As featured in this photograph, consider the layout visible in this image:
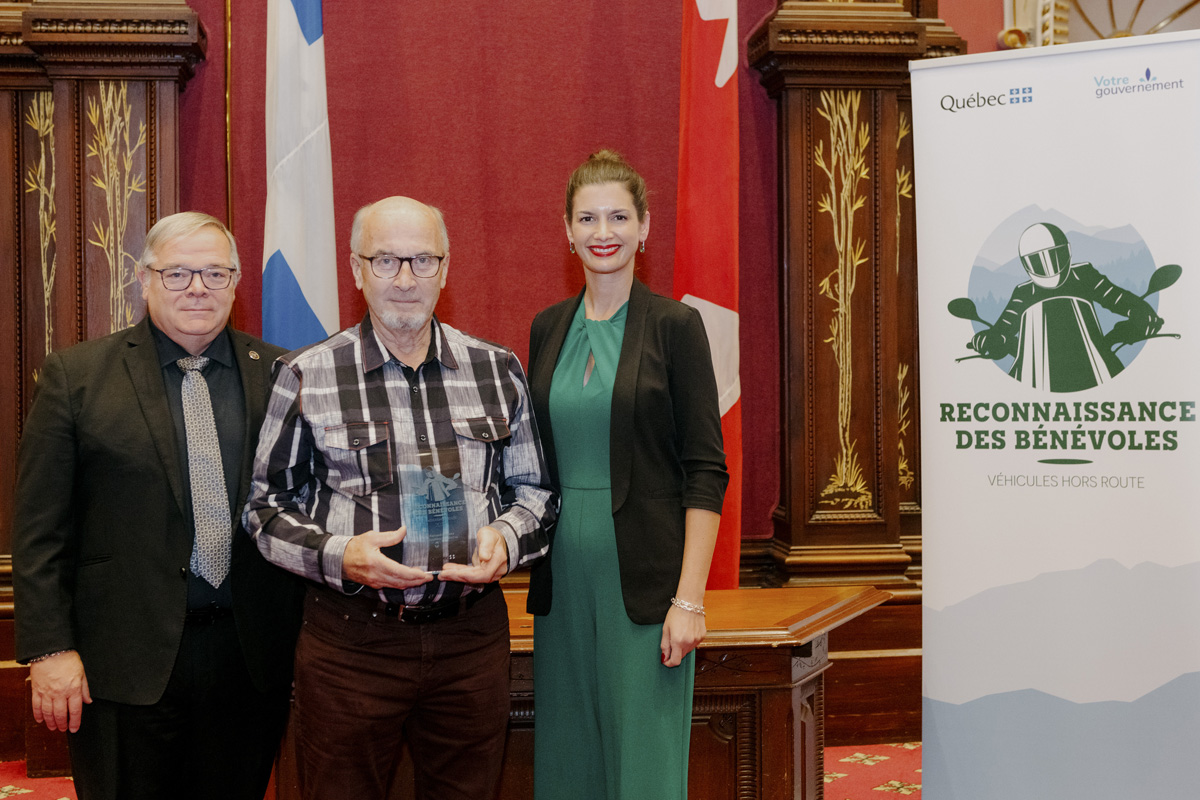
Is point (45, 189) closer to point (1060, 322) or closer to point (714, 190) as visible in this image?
point (714, 190)

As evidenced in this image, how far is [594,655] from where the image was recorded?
1.96 m

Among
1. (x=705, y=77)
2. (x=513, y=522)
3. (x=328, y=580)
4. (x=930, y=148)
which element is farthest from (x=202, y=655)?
(x=705, y=77)

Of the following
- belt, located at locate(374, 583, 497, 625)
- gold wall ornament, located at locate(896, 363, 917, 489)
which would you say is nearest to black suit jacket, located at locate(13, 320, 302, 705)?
belt, located at locate(374, 583, 497, 625)

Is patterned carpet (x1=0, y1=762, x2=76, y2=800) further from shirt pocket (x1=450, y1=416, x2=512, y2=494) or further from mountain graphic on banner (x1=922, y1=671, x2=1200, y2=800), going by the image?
mountain graphic on banner (x1=922, y1=671, x2=1200, y2=800)

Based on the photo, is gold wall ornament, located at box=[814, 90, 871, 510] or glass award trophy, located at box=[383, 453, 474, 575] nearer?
glass award trophy, located at box=[383, 453, 474, 575]

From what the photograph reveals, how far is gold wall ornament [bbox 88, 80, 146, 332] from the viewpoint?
358 centimetres

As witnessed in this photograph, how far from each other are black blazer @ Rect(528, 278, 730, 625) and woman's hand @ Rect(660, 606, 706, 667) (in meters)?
0.03

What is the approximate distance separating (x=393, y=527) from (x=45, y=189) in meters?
2.78

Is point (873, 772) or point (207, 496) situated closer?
point (207, 496)

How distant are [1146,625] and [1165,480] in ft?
1.17

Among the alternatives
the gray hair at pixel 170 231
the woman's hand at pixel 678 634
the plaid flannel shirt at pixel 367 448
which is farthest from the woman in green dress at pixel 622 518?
the gray hair at pixel 170 231

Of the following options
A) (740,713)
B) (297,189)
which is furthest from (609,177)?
(297,189)

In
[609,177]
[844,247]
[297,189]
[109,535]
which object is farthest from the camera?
[844,247]

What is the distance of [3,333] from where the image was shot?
11.9 feet
